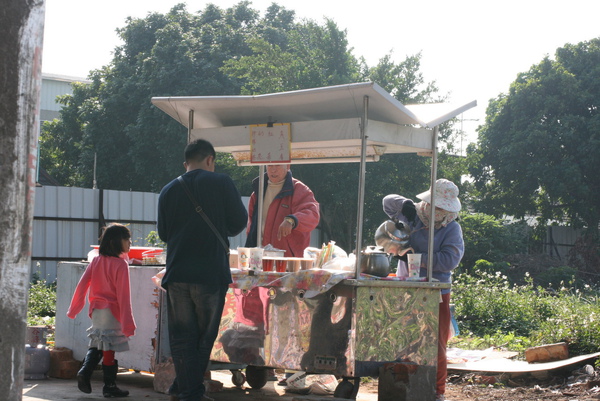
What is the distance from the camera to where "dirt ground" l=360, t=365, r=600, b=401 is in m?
6.85

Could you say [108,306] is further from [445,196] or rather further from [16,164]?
[16,164]

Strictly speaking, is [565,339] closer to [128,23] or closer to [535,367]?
[535,367]

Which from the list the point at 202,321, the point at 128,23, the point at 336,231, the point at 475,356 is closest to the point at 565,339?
the point at 475,356

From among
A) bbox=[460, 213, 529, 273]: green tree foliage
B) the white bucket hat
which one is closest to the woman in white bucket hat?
the white bucket hat

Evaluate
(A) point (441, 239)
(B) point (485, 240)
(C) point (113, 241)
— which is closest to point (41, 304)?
(C) point (113, 241)

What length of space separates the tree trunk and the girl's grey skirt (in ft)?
10.2

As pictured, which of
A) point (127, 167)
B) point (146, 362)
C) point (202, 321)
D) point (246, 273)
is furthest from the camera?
point (127, 167)

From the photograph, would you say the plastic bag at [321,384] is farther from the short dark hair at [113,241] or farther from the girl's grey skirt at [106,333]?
the short dark hair at [113,241]

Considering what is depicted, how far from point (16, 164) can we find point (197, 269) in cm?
207

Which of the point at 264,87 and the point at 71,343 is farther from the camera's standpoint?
the point at 264,87

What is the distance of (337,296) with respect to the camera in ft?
18.8

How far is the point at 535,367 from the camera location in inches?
300

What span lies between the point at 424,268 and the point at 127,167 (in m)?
28.7

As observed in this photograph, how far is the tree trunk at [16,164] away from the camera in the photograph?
10.1 feet
